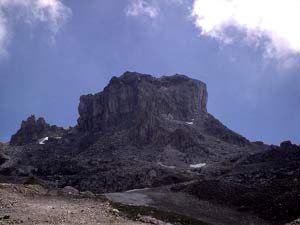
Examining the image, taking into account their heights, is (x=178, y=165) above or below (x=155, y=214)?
above

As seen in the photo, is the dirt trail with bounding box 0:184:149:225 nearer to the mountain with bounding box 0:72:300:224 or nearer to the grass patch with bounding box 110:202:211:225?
the grass patch with bounding box 110:202:211:225

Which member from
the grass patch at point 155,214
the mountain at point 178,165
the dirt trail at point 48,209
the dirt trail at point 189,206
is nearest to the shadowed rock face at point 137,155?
the mountain at point 178,165

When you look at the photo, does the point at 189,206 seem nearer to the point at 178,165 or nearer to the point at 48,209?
the point at 48,209

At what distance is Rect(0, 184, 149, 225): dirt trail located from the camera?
112ft

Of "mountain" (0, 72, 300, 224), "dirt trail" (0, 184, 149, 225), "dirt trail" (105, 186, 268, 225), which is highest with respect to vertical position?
"mountain" (0, 72, 300, 224)

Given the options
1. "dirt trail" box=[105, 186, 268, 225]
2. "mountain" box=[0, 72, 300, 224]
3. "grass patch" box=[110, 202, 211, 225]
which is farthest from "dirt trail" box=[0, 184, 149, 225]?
"mountain" box=[0, 72, 300, 224]

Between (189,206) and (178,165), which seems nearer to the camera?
(189,206)

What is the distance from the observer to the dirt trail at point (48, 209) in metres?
34.1

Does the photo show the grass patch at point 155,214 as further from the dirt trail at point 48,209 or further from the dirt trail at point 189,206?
the dirt trail at point 189,206

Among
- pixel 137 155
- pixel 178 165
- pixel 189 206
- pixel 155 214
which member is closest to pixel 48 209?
pixel 155 214

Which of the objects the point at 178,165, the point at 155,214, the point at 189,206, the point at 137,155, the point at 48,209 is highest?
the point at 137,155

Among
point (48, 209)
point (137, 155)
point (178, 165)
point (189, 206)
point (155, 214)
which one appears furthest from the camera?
point (137, 155)

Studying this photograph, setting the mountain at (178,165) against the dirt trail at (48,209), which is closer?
the dirt trail at (48,209)

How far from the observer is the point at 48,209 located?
125 feet
